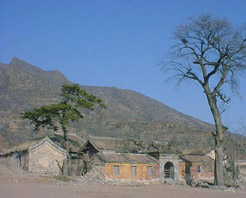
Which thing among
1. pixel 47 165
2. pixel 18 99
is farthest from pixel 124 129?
pixel 47 165

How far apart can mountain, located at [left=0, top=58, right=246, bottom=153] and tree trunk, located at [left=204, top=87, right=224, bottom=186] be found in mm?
21639

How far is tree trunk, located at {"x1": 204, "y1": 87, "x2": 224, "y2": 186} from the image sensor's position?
30.4 m

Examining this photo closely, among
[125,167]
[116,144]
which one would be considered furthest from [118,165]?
[116,144]

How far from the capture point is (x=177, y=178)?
1483 inches

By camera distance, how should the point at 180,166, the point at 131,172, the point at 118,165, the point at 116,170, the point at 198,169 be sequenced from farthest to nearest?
the point at 198,169 → the point at 180,166 → the point at 131,172 → the point at 118,165 → the point at 116,170

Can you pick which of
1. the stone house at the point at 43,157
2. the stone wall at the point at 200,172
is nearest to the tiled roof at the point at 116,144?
the stone house at the point at 43,157

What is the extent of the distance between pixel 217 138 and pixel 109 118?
7330 centimetres

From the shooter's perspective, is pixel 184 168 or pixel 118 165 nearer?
pixel 118 165

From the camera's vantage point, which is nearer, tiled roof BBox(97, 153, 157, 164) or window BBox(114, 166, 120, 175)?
window BBox(114, 166, 120, 175)

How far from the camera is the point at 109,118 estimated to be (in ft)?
339

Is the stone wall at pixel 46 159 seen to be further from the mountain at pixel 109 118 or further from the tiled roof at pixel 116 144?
the mountain at pixel 109 118

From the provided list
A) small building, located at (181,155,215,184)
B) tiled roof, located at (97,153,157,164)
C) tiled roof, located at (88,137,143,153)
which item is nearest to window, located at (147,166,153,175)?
tiled roof, located at (97,153,157,164)

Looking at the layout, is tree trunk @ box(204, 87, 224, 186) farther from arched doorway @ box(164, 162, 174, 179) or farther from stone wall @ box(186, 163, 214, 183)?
stone wall @ box(186, 163, 214, 183)

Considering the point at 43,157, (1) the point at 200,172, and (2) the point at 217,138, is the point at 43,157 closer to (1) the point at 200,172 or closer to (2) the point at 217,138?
(1) the point at 200,172
